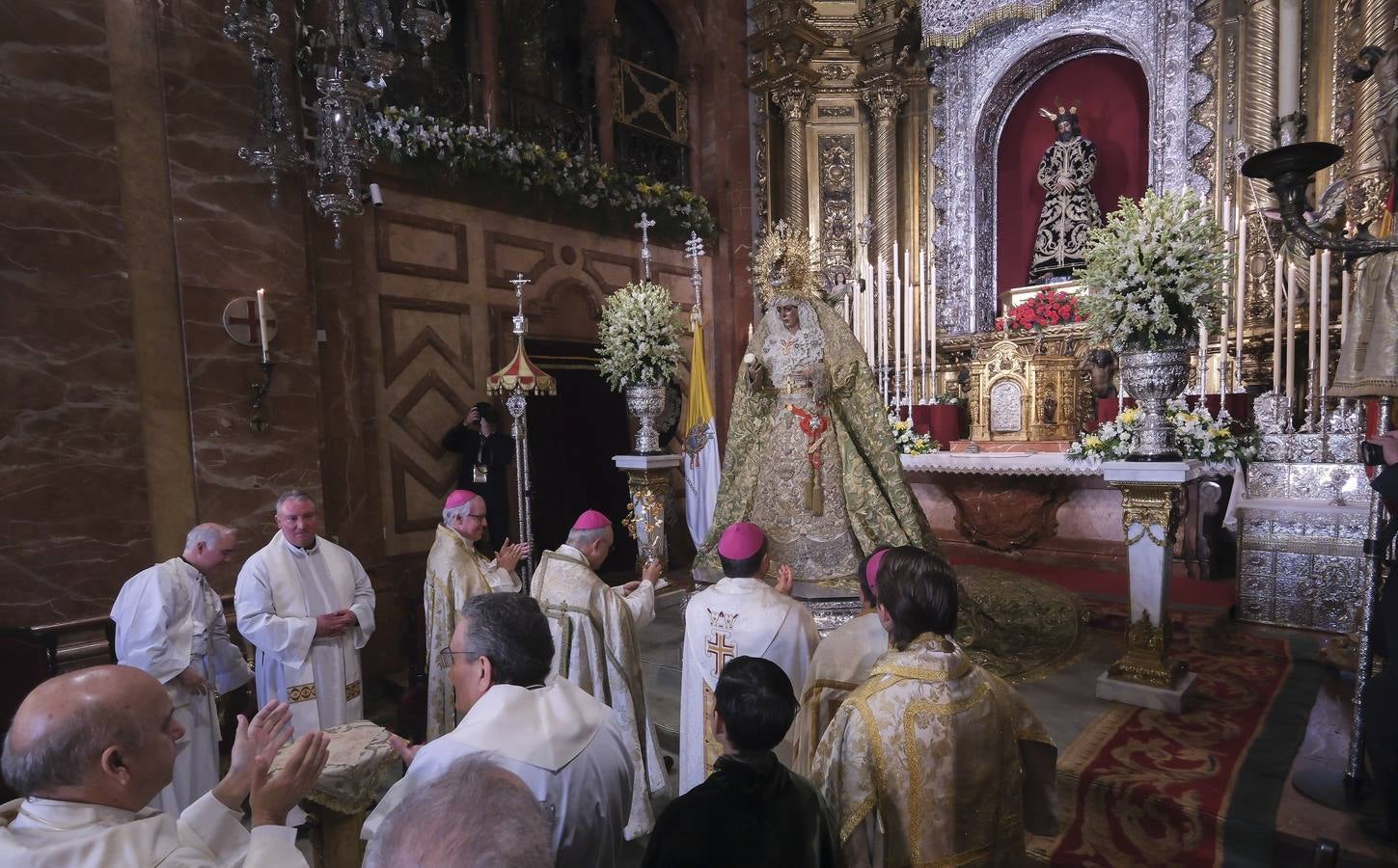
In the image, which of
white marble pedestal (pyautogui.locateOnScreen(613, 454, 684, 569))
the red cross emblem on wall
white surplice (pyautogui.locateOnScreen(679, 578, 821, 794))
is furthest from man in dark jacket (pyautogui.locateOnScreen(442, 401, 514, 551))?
the red cross emblem on wall

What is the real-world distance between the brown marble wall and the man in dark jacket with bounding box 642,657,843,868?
16.0 feet

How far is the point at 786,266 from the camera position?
19.9 ft

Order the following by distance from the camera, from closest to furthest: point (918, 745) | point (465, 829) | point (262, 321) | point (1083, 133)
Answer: point (465, 829) → point (918, 745) → point (262, 321) → point (1083, 133)

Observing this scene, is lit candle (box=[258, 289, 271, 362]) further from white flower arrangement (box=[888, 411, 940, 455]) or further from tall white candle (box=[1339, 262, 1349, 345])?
tall white candle (box=[1339, 262, 1349, 345])

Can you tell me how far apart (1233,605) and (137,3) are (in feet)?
30.1

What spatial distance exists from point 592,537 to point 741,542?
3.10 feet

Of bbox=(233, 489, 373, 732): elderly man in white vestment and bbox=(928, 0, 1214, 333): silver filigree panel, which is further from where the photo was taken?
Result: bbox=(928, 0, 1214, 333): silver filigree panel

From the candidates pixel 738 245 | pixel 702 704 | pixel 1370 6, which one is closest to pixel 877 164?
pixel 738 245

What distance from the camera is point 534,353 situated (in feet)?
27.2

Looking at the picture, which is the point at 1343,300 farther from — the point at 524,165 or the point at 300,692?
the point at 300,692

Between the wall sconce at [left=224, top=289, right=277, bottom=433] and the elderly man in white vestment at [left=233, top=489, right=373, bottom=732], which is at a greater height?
the wall sconce at [left=224, top=289, right=277, bottom=433]

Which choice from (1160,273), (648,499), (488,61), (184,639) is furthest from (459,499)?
(488,61)

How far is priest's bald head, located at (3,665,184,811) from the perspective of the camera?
1.46 meters

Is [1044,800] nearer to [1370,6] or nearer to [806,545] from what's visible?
[806,545]
